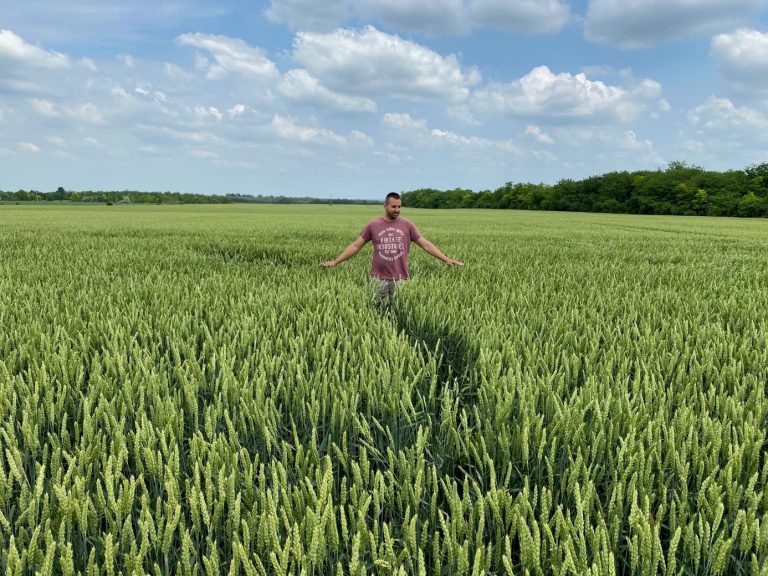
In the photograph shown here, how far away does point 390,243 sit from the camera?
5633mm

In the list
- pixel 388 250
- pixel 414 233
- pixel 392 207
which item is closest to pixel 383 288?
pixel 388 250

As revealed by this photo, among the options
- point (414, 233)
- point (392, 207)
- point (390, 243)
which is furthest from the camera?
point (414, 233)

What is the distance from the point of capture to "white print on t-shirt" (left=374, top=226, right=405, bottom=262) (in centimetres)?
561

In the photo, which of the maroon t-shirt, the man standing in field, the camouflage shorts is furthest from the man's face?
the camouflage shorts

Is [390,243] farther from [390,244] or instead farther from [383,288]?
[383,288]

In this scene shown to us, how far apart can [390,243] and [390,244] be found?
0.01m

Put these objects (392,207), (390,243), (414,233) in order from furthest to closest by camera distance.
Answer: (414,233)
(390,243)
(392,207)

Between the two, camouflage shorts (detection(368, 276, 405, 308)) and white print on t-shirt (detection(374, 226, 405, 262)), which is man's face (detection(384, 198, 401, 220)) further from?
camouflage shorts (detection(368, 276, 405, 308))

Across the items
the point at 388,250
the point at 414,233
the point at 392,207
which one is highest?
the point at 392,207

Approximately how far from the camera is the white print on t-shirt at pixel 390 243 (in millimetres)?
5613

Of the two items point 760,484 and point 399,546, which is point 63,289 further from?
point 760,484

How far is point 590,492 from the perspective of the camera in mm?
1329

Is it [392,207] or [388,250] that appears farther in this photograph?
[388,250]

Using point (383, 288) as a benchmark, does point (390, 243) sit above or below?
above
